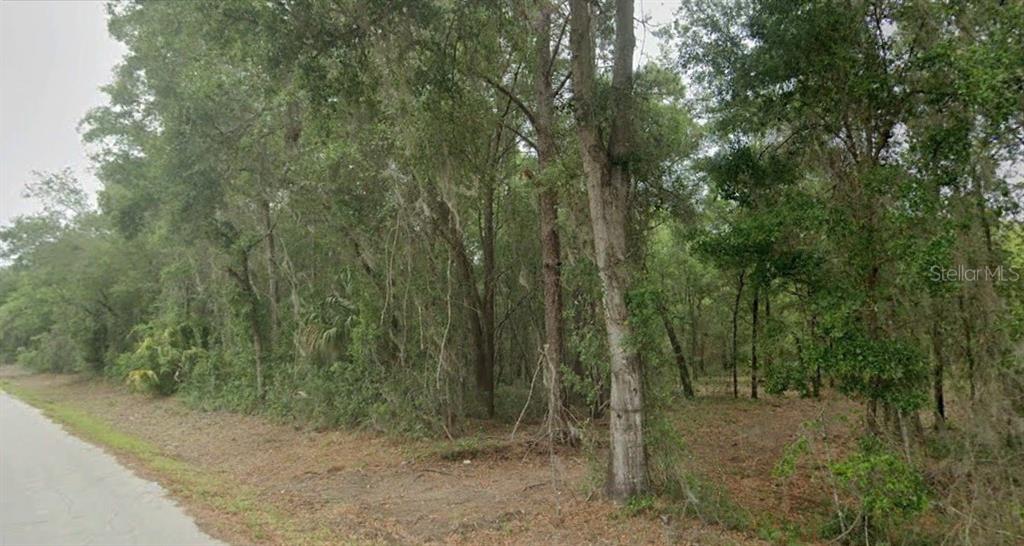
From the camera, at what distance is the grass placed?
20.0 ft

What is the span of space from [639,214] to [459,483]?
480 cm

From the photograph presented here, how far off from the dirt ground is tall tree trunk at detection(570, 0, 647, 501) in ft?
Result: 2.34

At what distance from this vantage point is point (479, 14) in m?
7.80

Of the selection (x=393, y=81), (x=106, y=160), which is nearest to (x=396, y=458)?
(x=393, y=81)

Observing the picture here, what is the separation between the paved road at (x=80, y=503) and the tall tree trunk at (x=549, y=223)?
5.10 meters

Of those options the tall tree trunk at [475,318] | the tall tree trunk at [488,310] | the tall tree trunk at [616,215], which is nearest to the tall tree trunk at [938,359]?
the tall tree trunk at [616,215]

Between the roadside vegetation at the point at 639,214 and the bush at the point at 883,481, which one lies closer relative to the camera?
the bush at the point at 883,481

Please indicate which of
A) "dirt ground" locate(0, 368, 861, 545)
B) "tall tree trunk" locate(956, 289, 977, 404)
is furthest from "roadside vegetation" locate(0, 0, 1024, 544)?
"dirt ground" locate(0, 368, 861, 545)

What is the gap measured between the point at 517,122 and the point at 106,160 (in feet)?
42.2

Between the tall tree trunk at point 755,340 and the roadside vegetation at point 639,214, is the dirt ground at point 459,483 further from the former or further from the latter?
the tall tree trunk at point 755,340

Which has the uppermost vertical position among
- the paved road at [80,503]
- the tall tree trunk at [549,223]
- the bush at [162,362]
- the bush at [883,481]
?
the tall tree trunk at [549,223]

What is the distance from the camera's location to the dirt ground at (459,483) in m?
6.45

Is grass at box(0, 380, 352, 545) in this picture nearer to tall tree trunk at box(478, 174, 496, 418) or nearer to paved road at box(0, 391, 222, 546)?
paved road at box(0, 391, 222, 546)

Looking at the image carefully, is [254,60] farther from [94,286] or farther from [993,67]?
[94,286]
